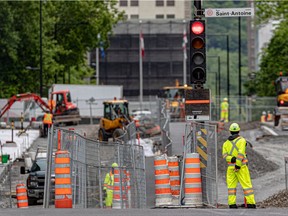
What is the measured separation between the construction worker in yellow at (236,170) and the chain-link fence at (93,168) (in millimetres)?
2917

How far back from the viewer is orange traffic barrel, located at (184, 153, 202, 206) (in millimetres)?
24156

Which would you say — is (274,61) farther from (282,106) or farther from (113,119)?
(113,119)

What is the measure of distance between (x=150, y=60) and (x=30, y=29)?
2536 inches

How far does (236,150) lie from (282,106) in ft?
138

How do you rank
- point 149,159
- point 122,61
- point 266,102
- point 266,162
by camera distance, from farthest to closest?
point 122,61 < point 266,102 < point 149,159 < point 266,162

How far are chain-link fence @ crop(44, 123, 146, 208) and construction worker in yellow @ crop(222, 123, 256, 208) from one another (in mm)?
2917

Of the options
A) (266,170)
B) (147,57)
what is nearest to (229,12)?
(266,170)

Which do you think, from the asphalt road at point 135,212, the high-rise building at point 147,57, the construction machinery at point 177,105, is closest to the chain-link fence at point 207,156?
the asphalt road at point 135,212

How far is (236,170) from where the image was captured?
76.3ft

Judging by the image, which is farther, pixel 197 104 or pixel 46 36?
pixel 46 36

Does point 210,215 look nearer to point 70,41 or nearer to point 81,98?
point 81,98

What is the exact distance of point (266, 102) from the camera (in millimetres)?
86438

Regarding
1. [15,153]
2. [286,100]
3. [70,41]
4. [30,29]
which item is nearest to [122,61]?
[70,41]

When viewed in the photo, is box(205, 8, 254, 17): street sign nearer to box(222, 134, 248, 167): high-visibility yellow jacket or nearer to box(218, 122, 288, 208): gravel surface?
box(222, 134, 248, 167): high-visibility yellow jacket
